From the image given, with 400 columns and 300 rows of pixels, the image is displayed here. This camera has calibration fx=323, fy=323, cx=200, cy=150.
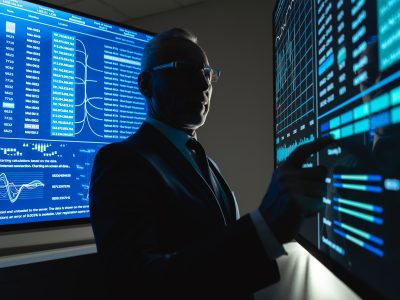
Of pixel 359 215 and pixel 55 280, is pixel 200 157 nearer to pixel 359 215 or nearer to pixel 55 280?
pixel 359 215

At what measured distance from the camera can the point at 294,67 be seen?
845 mm

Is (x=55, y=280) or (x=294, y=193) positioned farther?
(x=55, y=280)

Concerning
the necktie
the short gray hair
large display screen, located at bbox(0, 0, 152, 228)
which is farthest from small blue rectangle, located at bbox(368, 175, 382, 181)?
large display screen, located at bbox(0, 0, 152, 228)

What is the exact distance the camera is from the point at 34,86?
1297mm

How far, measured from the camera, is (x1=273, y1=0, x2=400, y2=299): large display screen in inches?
14.6

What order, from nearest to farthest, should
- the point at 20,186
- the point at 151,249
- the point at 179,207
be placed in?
the point at 151,249
the point at 179,207
the point at 20,186

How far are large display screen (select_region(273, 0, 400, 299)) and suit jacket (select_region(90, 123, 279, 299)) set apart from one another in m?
0.13

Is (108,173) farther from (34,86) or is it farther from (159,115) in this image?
(34,86)

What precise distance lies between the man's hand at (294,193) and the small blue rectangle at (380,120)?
0.08 metres

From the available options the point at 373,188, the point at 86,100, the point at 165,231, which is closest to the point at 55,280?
the point at 165,231

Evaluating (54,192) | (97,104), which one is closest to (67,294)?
(54,192)

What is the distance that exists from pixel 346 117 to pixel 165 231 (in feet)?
1.46

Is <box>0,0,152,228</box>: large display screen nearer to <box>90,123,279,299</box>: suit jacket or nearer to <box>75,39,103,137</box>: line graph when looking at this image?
<box>75,39,103,137</box>: line graph

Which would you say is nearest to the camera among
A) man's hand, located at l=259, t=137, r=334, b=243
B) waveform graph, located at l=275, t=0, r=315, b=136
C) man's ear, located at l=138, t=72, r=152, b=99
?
man's hand, located at l=259, t=137, r=334, b=243
